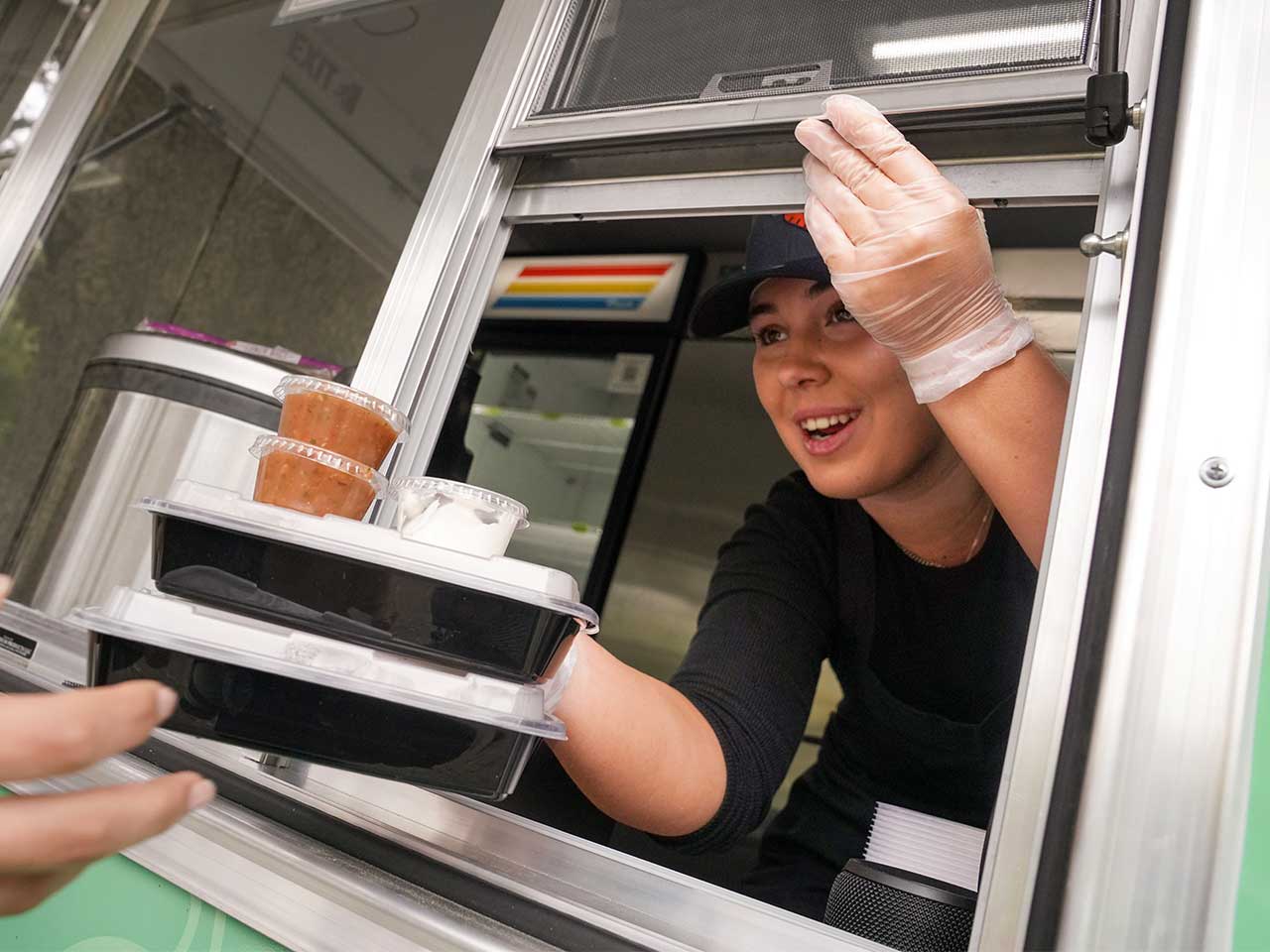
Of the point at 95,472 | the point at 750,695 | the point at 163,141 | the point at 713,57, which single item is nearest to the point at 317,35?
the point at 163,141

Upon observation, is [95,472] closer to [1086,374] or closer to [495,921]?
[495,921]

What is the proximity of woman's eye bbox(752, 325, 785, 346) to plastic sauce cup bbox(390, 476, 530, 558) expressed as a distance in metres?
0.79

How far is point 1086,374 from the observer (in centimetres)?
79

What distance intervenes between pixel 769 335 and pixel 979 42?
0.56 meters

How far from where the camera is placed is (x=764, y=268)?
1320mm

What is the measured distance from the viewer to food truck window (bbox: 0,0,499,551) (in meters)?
2.88

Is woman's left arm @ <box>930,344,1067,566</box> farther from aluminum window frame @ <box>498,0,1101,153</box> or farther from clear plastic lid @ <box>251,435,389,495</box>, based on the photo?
clear plastic lid @ <box>251,435,389,495</box>

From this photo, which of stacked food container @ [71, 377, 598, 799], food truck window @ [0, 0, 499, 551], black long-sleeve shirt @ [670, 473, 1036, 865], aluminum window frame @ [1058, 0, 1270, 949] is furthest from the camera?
food truck window @ [0, 0, 499, 551]

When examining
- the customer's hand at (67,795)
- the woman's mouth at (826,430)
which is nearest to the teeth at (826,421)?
the woman's mouth at (826,430)

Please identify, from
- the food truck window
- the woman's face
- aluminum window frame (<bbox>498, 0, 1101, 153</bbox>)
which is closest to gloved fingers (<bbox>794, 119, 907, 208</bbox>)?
aluminum window frame (<bbox>498, 0, 1101, 153</bbox>)

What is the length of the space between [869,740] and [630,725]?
1.85ft

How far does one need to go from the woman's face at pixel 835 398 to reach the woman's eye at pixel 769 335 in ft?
0.04

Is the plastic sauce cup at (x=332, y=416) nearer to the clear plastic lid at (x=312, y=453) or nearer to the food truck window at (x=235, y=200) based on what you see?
the clear plastic lid at (x=312, y=453)

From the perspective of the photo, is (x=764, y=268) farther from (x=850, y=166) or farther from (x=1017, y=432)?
(x=1017, y=432)
